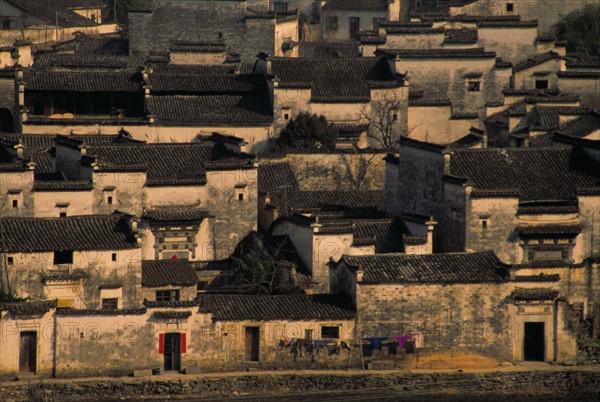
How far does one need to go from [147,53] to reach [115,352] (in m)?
32.2

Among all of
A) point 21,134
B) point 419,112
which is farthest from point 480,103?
point 21,134

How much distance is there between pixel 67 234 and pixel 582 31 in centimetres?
3651

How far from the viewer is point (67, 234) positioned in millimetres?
49531

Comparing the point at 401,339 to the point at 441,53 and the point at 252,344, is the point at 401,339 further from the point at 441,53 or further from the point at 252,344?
the point at 441,53

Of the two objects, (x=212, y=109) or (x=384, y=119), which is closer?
(x=212, y=109)

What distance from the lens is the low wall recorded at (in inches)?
1789

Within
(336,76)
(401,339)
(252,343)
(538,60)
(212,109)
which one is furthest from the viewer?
(538,60)

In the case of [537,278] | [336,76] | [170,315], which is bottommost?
[170,315]

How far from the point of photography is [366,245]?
51.8m

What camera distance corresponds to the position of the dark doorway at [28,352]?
45.9 metres

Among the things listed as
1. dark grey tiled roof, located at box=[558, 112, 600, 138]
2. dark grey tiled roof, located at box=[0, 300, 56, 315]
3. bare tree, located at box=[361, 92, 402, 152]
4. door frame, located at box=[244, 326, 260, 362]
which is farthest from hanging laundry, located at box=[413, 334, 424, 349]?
bare tree, located at box=[361, 92, 402, 152]

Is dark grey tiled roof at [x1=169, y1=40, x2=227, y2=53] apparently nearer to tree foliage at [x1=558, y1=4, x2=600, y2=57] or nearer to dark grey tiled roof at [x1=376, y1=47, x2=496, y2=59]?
dark grey tiled roof at [x1=376, y1=47, x2=496, y2=59]

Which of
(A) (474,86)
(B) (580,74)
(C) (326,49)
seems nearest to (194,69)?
(A) (474,86)

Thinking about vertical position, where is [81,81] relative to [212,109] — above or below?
above
